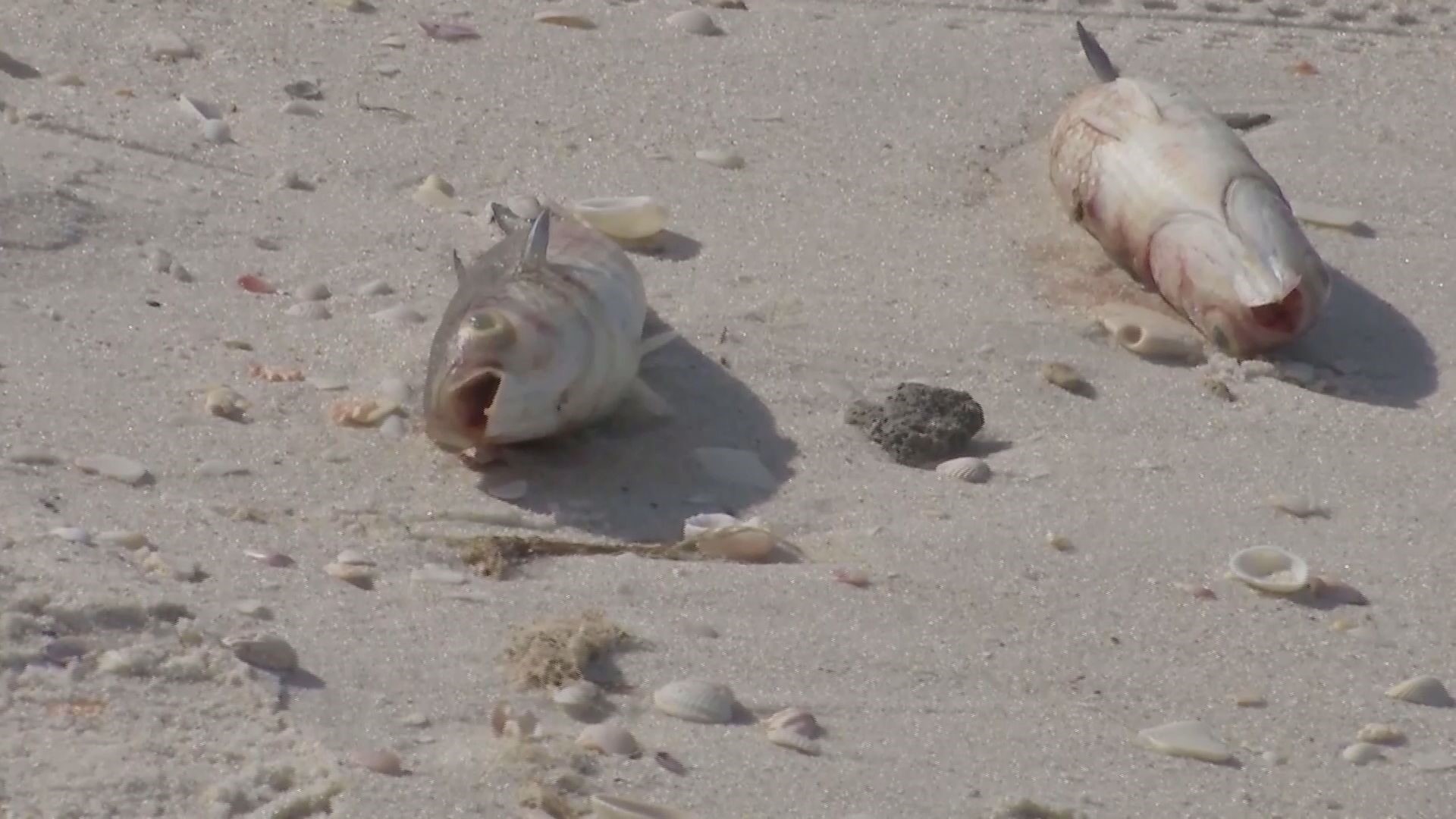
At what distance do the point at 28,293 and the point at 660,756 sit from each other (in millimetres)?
1607

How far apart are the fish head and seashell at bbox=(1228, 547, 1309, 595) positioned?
27.2 inches

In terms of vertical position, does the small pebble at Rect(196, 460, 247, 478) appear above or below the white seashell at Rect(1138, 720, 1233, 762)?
below

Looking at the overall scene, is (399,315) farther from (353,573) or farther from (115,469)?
(353,573)

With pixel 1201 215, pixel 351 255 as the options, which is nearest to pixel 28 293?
pixel 351 255

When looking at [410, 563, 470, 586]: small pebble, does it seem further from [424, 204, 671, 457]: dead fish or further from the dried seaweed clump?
[424, 204, 671, 457]: dead fish

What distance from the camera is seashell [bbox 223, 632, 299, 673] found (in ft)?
8.23

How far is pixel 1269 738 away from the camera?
8.96ft

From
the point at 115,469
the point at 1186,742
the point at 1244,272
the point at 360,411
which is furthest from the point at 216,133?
the point at 1186,742

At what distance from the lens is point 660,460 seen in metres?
3.32

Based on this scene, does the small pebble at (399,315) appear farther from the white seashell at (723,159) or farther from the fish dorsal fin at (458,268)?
the white seashell at (723,159)

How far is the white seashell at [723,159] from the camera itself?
430 centimetres

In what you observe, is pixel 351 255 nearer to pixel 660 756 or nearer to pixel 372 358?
pixel 372 358

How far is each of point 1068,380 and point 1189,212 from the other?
1.67ft

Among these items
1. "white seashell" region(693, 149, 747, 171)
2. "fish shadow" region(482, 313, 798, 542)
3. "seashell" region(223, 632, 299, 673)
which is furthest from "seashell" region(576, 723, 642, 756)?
"white seashell" region(693, 149, 747, 171)
